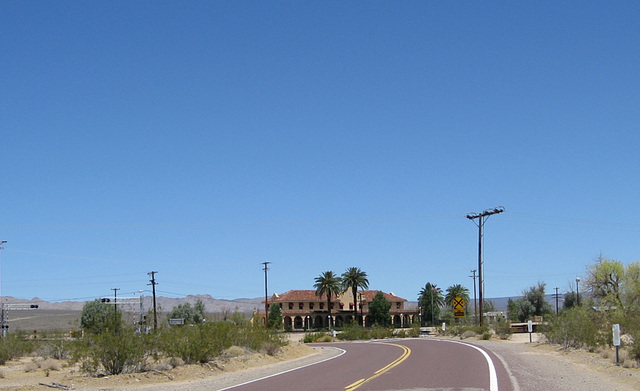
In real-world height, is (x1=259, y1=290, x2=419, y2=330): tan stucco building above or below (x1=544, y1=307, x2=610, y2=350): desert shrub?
below

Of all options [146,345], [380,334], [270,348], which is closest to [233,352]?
[270,348]

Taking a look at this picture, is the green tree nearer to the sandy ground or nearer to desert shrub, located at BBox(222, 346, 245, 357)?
the sandy ground

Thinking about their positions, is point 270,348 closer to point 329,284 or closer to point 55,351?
point 55,351

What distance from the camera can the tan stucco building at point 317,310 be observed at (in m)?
109

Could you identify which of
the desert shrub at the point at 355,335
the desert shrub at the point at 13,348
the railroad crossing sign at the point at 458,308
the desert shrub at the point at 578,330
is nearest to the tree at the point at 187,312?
the desert shrub at the point at 355,335

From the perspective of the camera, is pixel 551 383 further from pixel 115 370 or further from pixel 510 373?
pixel 115 370

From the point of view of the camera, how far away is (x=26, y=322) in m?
147

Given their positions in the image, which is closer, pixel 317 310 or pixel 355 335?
pixel 355 335

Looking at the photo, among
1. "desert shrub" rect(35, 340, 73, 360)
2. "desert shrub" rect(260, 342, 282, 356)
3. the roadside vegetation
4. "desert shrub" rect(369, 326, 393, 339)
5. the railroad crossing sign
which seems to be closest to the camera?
the roadside vegetation

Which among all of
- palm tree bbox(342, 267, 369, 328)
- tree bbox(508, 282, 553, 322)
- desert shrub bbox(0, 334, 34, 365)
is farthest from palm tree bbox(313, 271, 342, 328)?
desert shrub bbox(0, 334, 34, 365)

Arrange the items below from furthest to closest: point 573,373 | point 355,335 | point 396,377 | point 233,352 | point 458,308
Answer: point 355,335, point 458,308, point 233,352, point 573,373, point 396,377

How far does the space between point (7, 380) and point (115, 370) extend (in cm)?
566

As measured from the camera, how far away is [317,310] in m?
110

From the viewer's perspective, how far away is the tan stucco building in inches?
4306
